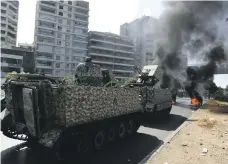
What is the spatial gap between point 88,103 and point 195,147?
3.99m

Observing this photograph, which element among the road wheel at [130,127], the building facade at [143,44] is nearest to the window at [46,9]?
the building facade at [143,44]

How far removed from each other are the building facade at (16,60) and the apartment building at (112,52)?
16.7 m

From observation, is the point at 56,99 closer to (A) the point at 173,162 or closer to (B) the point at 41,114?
(B) the point at 41,114

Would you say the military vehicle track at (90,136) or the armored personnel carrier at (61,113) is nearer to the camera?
the armored personnel carrier at (61,113)

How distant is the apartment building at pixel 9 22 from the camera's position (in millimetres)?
56125

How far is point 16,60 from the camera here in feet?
164

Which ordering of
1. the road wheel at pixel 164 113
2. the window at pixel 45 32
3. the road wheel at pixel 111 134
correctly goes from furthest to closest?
the window at pixel 45 32 < the road wheel at pixel 164 113 < the road wheel at pixel 111 134

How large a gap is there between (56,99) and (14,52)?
47661 mm

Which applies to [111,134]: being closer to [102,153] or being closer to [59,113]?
[102,153]

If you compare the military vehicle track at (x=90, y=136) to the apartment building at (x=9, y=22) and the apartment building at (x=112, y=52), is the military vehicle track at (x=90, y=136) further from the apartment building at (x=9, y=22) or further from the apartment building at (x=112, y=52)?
the apartment building at (x=112, y=52)

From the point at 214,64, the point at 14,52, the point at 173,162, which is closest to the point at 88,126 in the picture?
the point at 173,162

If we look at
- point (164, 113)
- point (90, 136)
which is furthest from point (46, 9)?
point (90, 136)

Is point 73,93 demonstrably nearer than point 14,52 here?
Yes

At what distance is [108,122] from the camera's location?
8.91 metres
